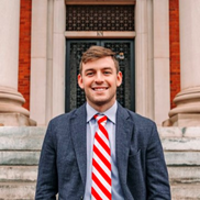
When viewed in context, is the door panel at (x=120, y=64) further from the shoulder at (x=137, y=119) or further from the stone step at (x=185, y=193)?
the shoulder at (x=137, y=119)

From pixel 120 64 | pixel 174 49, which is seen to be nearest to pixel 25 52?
pixel 120 64

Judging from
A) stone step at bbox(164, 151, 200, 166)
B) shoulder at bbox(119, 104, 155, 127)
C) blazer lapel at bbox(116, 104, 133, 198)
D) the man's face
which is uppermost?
the man's face

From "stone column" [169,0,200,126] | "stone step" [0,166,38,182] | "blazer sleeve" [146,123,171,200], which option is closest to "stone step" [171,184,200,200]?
"stone step" [0,166,38,182]

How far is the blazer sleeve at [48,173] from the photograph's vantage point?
8.16ft

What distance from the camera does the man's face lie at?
2424mm

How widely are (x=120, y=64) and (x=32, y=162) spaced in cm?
607

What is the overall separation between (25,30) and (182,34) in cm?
442

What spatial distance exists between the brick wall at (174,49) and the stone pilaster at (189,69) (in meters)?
2.24

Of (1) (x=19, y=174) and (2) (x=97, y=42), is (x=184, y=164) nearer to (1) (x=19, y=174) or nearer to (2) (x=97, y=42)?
(1) (x=19, y=174)

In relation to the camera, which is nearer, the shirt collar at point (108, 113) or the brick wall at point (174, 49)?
the shirt collar at point (108, 113)

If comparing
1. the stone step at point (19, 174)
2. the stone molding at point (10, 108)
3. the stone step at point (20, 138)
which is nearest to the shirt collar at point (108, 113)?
the stone step at point (19, 174)

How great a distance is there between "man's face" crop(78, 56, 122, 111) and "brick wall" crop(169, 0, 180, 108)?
27.9 feet

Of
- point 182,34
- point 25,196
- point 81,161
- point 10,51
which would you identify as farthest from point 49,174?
point 182,34

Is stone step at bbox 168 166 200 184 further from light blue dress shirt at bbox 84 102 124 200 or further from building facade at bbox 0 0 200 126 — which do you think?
building facade at bbox 0 0 200 126
